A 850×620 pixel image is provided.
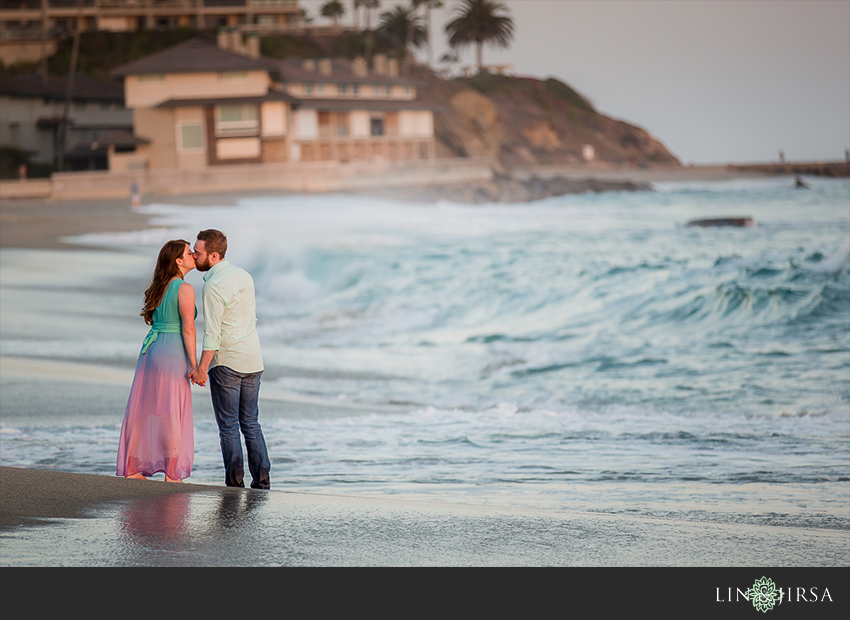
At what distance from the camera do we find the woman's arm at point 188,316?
12.5 feet

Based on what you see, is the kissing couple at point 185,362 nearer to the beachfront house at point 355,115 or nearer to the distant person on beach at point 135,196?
the distant person on beach at point 135,196

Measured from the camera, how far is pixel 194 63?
35438mm

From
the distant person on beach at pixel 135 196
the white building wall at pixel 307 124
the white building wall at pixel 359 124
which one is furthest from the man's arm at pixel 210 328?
the white building wall at pixel 359 124

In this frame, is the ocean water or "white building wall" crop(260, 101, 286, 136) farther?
"white building wall" crop(260, 101, 286, 136)

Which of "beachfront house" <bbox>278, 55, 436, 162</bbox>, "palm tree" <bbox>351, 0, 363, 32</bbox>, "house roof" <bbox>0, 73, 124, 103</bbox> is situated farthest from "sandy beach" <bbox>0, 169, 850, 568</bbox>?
"palm tree" <bbox>351, 0, 363, 32</bbox>

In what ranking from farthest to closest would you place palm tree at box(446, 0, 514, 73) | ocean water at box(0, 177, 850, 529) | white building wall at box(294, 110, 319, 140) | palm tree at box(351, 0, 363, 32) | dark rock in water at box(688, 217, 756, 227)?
palm tree at box(351, 0, 363, 32)
white building wall at box(294, 110, 319, 140)
palm tree at box(446, 0, 514, 73)
dark rock in water at box(688, 217, 756, 227)
ocean water at box(0, 177, 850, 529)

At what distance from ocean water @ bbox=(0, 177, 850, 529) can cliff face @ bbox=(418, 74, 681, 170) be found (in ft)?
52.0

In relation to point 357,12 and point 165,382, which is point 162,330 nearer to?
point 165,382

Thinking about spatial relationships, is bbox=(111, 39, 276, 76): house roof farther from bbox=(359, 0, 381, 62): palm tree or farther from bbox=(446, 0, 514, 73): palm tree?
bbox=(359, 0, 381, 62): palm tree

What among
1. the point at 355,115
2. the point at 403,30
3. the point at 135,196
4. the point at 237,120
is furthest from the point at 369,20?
the point at 135,196

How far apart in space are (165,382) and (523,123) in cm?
4311

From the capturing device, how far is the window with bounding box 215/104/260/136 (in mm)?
35219
